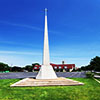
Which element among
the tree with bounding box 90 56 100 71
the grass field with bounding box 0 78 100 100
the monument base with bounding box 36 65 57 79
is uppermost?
the tree with bounding box 90 56 100 71

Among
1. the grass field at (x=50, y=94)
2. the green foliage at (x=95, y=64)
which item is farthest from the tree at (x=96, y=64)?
the grass field at (x=50, y=94)

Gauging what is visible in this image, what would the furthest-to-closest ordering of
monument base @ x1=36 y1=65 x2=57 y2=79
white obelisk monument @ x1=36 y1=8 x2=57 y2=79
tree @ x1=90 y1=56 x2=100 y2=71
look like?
tree @ x1=90 y1=56 x2=100 y2=71 → white obelisk monument @ x1=36 y1=8 x2=57 y2=79 → monument base @ x1=36 y1=65 x2=57 y2=79

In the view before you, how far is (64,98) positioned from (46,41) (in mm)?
11766

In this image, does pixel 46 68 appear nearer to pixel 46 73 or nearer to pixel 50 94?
pixel 46 73

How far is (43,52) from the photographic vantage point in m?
17.3

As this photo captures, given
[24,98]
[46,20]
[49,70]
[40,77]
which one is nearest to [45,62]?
[49,70]

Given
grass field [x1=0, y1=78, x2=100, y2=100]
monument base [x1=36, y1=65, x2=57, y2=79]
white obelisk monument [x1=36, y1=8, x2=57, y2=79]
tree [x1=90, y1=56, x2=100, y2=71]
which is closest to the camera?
grass field [x1=0, y1=78, x2=100, y2=100]

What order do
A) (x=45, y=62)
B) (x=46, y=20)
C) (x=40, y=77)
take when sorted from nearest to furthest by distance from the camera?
(x=40, y=77)
(x=45, y=62)
(x=46, y=20)

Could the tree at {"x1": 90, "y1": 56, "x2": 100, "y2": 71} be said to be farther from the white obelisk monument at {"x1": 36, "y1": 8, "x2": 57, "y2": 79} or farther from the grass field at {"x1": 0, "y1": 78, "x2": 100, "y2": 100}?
the grass field at {"x1": 0, "y1": 78, "x2": 100, "y2": 100}

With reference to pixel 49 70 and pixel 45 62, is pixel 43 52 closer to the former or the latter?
pixel 45 62

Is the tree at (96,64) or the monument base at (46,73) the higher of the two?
the tree at (96,64)

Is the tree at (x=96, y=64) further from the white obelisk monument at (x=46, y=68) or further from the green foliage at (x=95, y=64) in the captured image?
the white obelisk monument at (x=46, y=68)

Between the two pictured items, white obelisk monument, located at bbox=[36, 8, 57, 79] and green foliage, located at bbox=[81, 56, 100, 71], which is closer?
white obelisk monument, located at bbox=[36, 8, 57, 79]

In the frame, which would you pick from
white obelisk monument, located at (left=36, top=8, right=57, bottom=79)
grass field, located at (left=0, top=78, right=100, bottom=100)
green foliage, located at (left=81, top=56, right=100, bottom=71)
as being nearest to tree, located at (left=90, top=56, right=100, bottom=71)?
green foliage, located at (left=81, top=56, right=100, bottom=71)
